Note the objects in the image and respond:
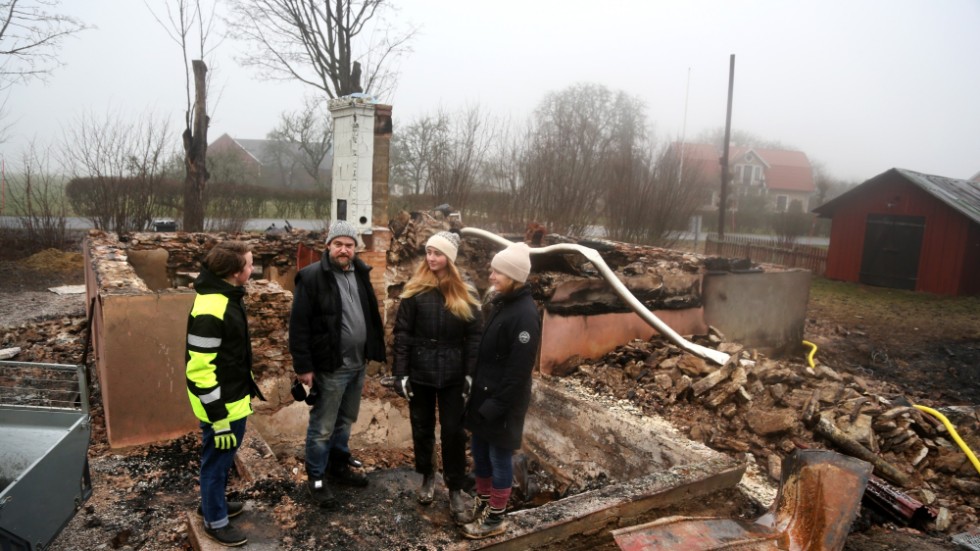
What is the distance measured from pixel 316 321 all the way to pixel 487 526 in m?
1.61

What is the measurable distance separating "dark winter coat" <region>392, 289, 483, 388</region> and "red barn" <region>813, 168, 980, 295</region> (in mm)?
17324

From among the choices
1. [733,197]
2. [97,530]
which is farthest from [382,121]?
[733,197]

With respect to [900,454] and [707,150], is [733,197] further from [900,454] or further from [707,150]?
[900,454]

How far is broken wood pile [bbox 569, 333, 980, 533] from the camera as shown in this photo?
4.80m

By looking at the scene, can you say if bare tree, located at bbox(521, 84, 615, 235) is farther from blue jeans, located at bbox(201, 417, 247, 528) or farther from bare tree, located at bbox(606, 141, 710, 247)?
blue jeans, located at bbox(201, 417, 247, 528)

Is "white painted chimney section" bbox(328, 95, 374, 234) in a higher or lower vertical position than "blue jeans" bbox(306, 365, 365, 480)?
higher

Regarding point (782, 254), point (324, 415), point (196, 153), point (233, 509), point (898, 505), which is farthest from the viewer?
point (782, 254)

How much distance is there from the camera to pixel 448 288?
142 inches

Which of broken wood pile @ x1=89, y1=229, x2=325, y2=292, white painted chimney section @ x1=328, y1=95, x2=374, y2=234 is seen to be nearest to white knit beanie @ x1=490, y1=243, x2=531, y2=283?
broken wood pile @ x1=89, y1=229, x2=325, y2=292

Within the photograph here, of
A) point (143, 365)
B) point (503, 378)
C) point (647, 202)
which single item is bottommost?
point (143, 365)

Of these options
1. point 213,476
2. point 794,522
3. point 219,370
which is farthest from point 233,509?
point 794,522

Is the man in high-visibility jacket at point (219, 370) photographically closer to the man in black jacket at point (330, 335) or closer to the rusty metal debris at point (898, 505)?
the man in black jacket at point (330, 335)

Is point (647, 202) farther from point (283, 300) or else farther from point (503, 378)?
point (503, 378)

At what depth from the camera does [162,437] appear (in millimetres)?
4934
